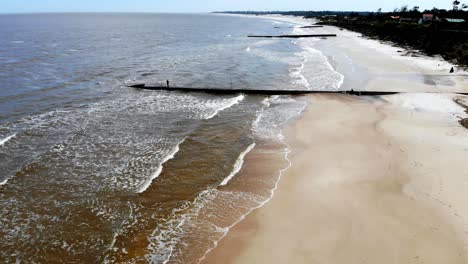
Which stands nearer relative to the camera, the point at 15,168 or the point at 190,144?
the point at 15,168

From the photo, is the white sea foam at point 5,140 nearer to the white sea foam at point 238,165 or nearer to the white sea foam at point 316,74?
the white sea foam at point 238,165

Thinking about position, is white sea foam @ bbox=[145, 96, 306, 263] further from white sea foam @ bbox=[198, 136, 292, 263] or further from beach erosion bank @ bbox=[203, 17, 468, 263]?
beach erosion bank @ bbox=[203, 17, 468, 263]

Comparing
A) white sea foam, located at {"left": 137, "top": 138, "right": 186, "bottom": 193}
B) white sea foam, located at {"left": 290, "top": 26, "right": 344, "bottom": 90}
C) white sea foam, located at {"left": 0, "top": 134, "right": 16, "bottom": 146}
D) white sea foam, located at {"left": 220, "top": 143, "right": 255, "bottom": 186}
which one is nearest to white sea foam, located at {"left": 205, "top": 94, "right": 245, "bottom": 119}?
white sea foam, located at {"left": 137, "top": 138, "right": 186, "bottom": 193}

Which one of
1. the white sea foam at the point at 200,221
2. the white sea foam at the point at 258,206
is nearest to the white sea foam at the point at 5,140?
the white sea foam at the point at 200,221

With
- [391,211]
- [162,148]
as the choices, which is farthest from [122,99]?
[391,211]

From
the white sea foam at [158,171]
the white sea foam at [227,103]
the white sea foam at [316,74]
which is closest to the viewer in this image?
the white sea foam at [158,171]

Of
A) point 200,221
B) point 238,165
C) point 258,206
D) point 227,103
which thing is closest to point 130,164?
point 238,165

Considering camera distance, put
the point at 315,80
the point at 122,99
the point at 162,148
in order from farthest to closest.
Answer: the point at 315,80
the point at 122,99
the point at 162,148

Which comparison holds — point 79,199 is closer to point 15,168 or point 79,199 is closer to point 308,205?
point 15,168
